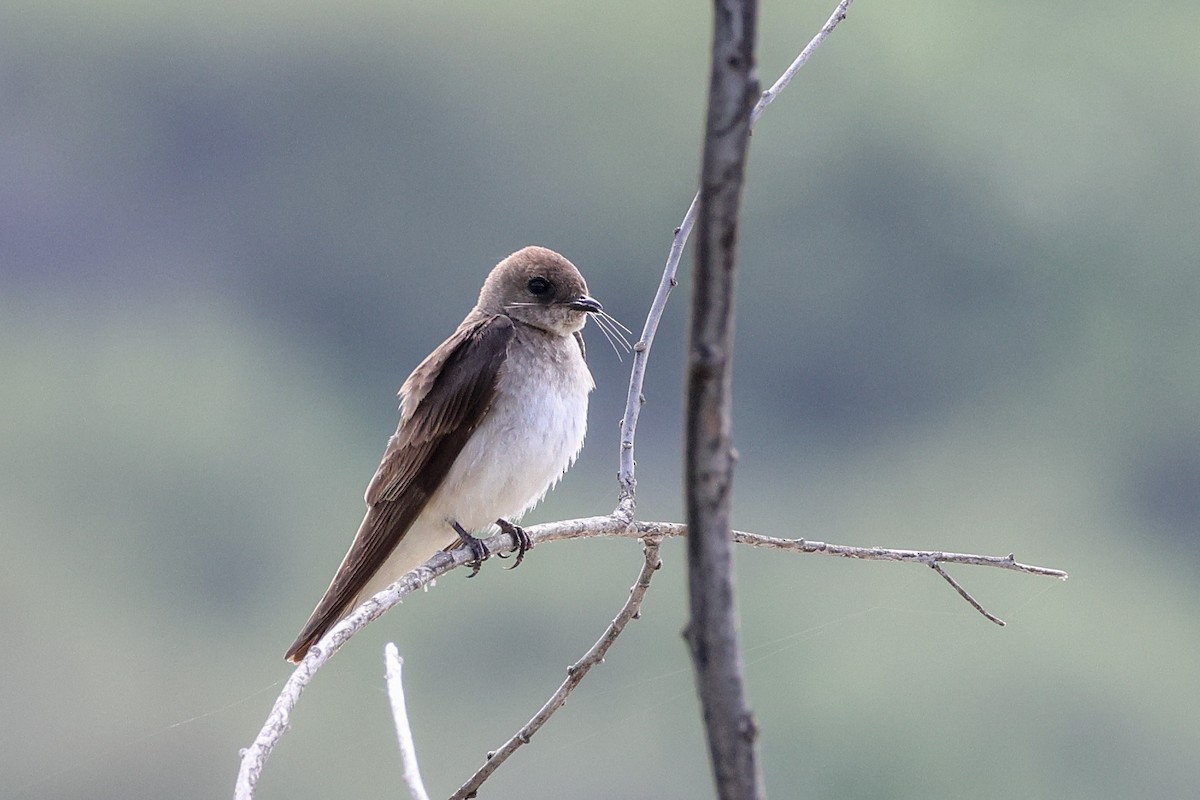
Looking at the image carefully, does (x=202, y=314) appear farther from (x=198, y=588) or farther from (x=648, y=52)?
(x=648, y=52)

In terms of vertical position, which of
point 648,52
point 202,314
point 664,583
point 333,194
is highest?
point 648,52

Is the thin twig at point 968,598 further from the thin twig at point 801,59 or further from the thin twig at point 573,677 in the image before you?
the thin twig at point 801,59

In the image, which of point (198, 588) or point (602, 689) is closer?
point (602, 689)

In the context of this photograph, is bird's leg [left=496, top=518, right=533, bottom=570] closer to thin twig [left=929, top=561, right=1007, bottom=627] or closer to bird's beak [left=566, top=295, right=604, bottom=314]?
bird's beak [left=566, top=295, right=604, bottom=314]

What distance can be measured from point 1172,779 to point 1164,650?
6018mm

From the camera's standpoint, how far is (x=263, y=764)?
1.90 meters

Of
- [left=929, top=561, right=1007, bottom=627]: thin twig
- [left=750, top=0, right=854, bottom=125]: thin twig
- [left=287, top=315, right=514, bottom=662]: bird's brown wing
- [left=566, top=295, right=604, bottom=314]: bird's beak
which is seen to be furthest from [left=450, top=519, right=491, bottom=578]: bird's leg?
[left=750, top=0, right=854, bottom=125]: thin twig

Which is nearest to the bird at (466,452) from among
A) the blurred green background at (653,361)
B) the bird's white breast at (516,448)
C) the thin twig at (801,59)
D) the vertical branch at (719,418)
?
the bird's white breast at (516,448)

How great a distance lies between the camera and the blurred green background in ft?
83.7

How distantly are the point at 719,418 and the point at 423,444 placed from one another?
3189 millimetres

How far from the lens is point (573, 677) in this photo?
3059 millimetres

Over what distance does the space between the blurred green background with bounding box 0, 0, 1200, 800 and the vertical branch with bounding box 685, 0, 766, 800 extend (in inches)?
718

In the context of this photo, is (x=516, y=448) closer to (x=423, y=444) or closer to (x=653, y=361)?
(x=423, y=444)

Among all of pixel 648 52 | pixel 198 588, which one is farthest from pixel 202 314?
pixel 648 52
